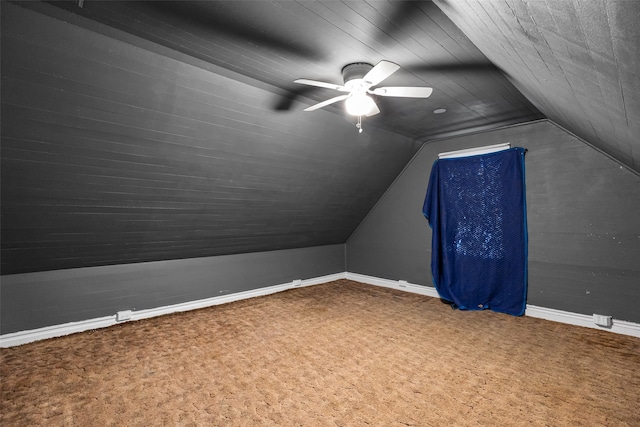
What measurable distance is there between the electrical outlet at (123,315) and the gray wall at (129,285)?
0.05 metres

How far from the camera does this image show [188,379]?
2.42 m

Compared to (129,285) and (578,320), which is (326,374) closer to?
(129,285)

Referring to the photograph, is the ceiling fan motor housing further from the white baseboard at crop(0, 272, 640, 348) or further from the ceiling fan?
the white baseboard at crop(0, 272, 640, 348)

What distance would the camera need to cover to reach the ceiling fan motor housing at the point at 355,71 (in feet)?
7.77

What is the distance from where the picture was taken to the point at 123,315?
12.0 feet

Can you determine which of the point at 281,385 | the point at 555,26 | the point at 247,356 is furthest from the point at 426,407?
the point at 555,26

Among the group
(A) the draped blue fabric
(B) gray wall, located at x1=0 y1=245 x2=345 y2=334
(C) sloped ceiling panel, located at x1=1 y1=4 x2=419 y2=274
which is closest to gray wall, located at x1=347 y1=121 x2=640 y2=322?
(A) the draped blue fabric

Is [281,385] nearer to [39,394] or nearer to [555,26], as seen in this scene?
[39,394]

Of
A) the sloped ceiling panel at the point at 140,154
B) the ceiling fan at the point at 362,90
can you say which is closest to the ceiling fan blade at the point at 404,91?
the ceiling fan at the point at 362,90

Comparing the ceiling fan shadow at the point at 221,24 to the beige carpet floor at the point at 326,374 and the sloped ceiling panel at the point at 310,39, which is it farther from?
the beige carpet floor at the point at 326,374

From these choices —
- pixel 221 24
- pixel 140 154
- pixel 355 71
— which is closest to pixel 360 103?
pixel 355 71

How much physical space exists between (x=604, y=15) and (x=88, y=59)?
256cm

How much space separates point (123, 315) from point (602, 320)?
536 cm

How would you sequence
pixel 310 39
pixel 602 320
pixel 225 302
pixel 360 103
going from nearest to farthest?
pixel 310 39 < pixel 360 103 < pixel 602 320 < pixel 225 302
